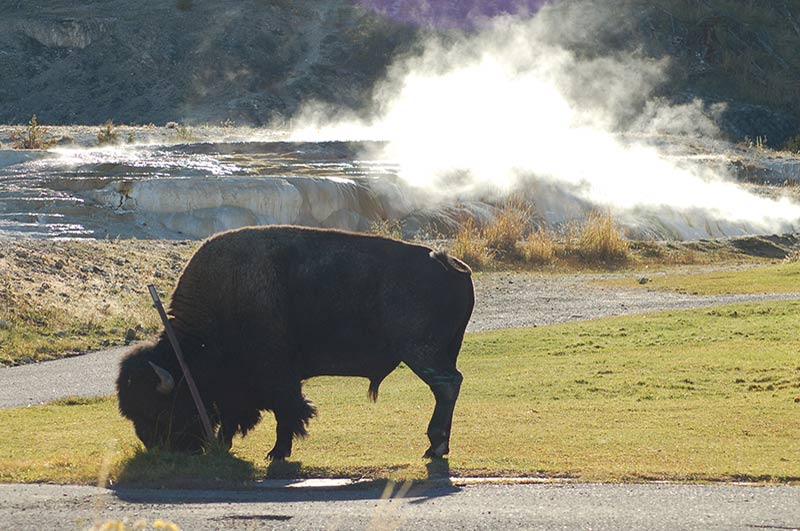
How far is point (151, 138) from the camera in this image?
50.6m

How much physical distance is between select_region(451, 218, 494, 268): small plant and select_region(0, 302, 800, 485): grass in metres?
14.1

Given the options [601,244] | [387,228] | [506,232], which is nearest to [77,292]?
[387,228]

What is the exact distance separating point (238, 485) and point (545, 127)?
55799 millimetres

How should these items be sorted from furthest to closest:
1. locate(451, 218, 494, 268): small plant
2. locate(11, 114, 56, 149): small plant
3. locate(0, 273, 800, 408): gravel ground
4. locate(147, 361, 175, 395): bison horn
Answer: locate(11, 114, 56, 149): small plant
locate(451, 218, 494, 268): small plant
locate(0, 273, 800, 408): gravel ground
locate(147, 361, 175, 395): bison horn

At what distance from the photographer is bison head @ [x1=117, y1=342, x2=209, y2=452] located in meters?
A: 11.4

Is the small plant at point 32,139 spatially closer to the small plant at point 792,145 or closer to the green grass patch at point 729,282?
the green grass patch at point 729,282

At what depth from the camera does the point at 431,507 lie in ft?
29.7

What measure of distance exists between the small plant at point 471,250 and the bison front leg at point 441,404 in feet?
85.3

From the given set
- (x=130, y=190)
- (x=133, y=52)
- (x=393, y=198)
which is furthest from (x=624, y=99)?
(x=130, y=190)

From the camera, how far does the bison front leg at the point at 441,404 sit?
37.2ft

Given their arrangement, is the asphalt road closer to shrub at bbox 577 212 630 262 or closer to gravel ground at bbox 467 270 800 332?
gravel ground at bbox 467 270 800 332

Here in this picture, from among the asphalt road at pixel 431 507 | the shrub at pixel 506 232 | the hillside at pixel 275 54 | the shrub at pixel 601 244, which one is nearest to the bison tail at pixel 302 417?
the asphalt road at pixel 431 507

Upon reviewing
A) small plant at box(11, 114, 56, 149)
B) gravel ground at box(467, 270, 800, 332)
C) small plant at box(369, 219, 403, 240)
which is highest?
small plant at box(11, 114, 56, 149)

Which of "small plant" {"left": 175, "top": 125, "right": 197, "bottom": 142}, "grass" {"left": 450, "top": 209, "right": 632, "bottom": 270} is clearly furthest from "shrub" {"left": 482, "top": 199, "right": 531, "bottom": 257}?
"small plant" {"left": 175, "top": 125, "right": 197, "bottom": 142}
